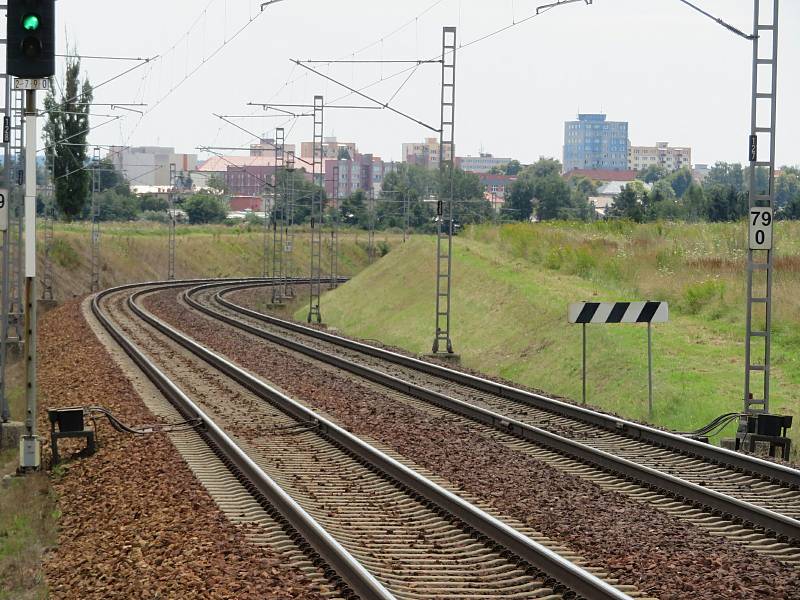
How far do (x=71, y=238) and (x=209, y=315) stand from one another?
44110 millimetres

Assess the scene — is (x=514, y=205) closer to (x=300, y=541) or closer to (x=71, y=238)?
(x=71, y=238)

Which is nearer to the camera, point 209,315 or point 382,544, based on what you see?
point 382,544

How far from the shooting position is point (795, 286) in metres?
28.4

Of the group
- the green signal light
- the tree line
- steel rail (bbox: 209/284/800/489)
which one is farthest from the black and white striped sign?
the tree line

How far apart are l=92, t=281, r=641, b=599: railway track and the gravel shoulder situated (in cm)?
57

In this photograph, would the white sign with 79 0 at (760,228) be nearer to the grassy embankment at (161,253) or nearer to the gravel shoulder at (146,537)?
the gravel shoulder at (146,537)

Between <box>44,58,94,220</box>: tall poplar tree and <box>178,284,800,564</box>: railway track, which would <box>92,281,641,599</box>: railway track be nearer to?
<box>178,284,800,564</box>: railway track

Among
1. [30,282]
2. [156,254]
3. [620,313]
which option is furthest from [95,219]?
[30,282]

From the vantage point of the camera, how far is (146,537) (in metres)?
11.2

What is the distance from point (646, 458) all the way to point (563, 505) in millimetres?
3501

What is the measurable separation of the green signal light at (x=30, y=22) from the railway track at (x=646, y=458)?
821 centimetres

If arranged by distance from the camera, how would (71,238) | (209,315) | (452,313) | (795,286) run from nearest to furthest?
(795,286) → (452,313) → (209,315) → (71,238)

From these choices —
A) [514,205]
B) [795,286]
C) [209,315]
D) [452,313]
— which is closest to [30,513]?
[795,286]

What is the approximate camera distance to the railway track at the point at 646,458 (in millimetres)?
11602
